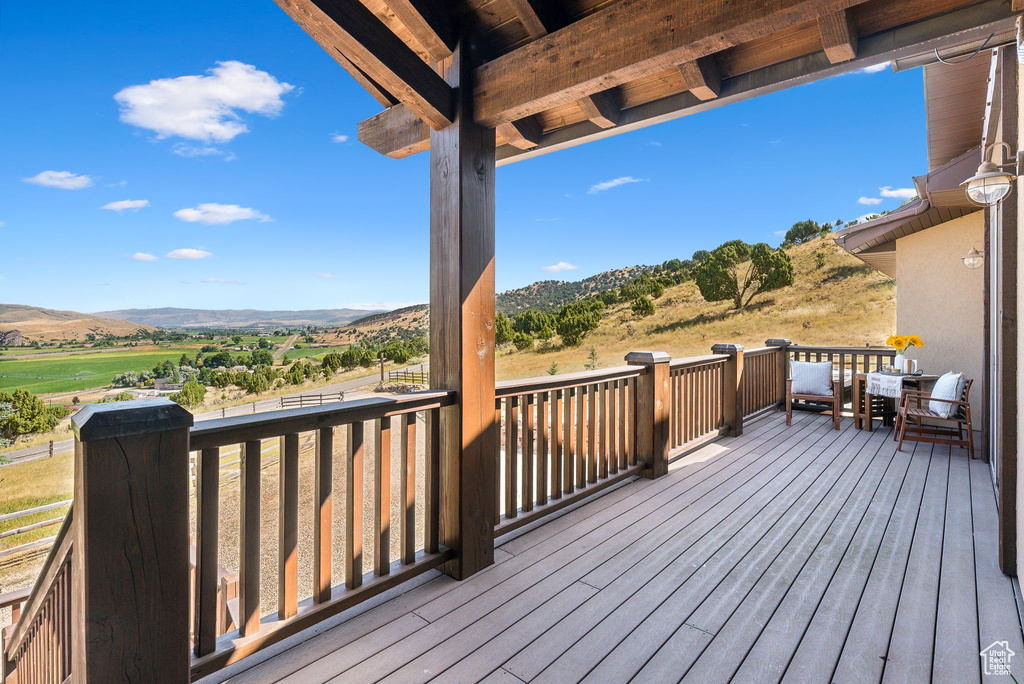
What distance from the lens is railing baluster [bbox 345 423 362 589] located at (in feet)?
6.24

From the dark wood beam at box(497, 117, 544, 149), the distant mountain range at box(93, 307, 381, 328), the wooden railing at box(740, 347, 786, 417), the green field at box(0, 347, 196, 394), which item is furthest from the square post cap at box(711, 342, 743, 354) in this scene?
the distant mountain range at box(93, 307, 381, 328)

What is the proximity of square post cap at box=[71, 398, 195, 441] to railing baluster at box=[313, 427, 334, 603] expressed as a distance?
21.2 inches

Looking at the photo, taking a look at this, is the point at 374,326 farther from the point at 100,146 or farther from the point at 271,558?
the point at 100,146

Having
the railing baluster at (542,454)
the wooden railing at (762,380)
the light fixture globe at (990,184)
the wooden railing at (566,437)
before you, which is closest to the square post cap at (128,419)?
the wooden railing at (566,437)

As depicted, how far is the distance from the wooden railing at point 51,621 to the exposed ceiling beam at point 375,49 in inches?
68.4

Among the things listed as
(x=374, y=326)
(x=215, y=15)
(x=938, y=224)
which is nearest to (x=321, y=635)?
(x=938, y=224)

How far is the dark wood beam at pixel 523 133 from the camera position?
283 centimetres

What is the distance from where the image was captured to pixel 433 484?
7.47ft

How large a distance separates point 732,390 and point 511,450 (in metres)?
3.26

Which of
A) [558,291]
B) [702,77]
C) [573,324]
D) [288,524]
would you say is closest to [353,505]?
[288,524]

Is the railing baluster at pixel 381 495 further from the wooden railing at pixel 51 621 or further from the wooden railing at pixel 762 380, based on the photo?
the wooden railing at pixel 762 380

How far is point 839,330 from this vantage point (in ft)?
69.2

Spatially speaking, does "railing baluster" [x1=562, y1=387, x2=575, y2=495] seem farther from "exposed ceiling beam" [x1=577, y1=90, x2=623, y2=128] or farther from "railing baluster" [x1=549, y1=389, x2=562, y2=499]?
"exposed ceiling beam" [x1=577, y1=90, x2=623, y2=128]

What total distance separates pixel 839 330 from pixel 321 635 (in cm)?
2471
